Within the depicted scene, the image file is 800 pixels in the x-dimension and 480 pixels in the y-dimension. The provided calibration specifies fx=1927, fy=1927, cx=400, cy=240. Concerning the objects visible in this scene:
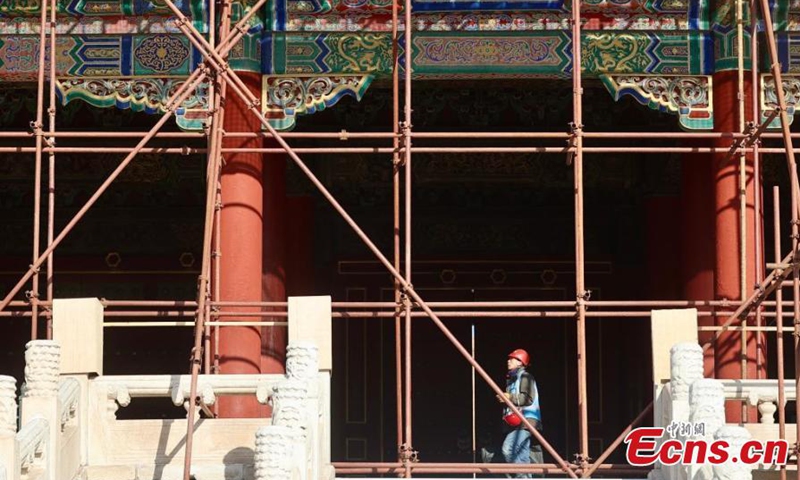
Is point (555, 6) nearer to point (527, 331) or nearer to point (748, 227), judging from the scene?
point (748, 227)

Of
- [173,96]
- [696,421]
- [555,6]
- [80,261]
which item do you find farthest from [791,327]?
[80,261]

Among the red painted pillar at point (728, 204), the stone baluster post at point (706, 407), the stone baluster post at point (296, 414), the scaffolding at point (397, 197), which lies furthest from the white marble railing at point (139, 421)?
the red painted pillar at point (728, 204)

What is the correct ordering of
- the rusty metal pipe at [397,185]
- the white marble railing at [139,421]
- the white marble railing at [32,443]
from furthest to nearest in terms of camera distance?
the rusty metal pipe at [397,185], the white marble railing at [139,421], the white marble railing at [32,443]

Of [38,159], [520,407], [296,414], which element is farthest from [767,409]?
[38,159]

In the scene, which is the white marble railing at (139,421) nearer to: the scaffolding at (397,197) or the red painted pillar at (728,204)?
the scaffolding at (397,197)

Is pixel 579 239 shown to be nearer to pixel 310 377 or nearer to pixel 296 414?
pixel 310 377

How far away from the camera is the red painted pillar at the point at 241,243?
15945 mm

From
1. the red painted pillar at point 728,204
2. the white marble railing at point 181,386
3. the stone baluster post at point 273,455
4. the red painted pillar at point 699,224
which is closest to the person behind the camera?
the stone baluster post at point 273,455

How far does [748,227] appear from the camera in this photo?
53.4 ft

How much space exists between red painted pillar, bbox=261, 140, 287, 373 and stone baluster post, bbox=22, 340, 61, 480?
4.74 metres

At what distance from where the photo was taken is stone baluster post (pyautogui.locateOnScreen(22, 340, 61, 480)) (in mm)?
12508

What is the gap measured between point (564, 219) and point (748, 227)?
5127 mm

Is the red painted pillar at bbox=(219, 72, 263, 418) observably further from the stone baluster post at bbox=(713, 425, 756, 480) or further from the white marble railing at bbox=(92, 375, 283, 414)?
the stone baluster post at bbox=(713, 425, 756, 480)

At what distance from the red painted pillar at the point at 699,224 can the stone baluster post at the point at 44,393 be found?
6.27 metres
